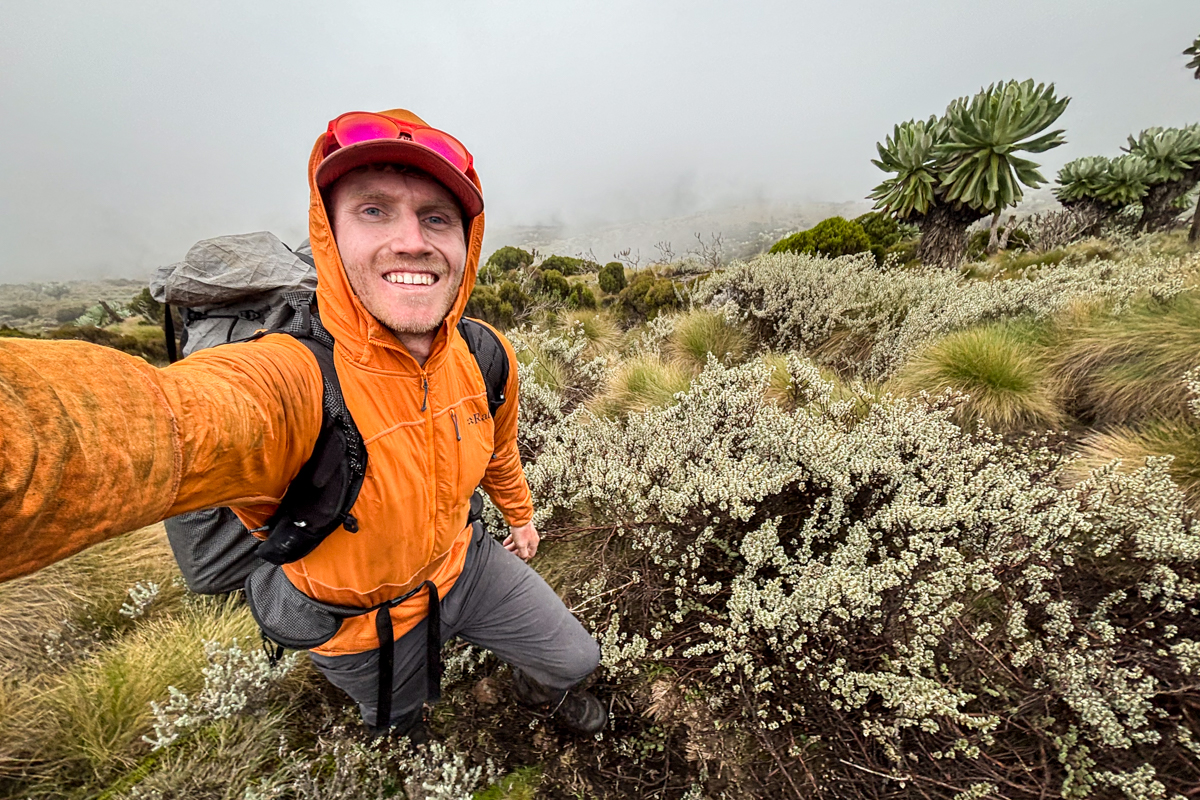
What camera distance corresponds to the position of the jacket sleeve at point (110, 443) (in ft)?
2.18

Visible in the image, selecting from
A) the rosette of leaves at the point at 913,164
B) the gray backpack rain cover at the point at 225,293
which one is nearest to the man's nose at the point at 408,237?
the gray backpack rain cover at the point at 225,293

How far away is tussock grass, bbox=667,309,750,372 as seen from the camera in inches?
252

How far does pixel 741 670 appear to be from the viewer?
2047 mm

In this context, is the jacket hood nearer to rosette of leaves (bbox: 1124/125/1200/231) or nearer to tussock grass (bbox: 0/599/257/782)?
tussock grass (bbox: 0/599/257/782)

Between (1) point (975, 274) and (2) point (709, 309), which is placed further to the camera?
(1) point (975, 274)

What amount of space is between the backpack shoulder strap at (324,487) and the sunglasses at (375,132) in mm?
753

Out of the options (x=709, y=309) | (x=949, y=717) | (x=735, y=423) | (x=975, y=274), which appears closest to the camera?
(x=949, y=717)

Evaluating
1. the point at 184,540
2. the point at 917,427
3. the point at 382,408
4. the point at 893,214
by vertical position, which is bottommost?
the point at 184,540

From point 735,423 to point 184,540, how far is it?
2.94 meters

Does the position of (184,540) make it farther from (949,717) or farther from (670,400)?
(670,400)

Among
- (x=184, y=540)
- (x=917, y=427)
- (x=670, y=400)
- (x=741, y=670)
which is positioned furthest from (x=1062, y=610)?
(x=184, y=540)

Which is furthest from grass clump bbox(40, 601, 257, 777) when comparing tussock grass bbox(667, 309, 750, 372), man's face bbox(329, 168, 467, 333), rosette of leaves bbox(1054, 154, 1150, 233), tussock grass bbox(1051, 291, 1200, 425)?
rosette of leaves bbox(1054, 154, 1150, 233)

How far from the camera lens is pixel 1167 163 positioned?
14.1 m

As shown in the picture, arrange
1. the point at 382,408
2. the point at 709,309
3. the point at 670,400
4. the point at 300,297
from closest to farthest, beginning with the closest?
the point at 382,408 < the point at 300,297 < the point at 670,400 < the point at 709,309
